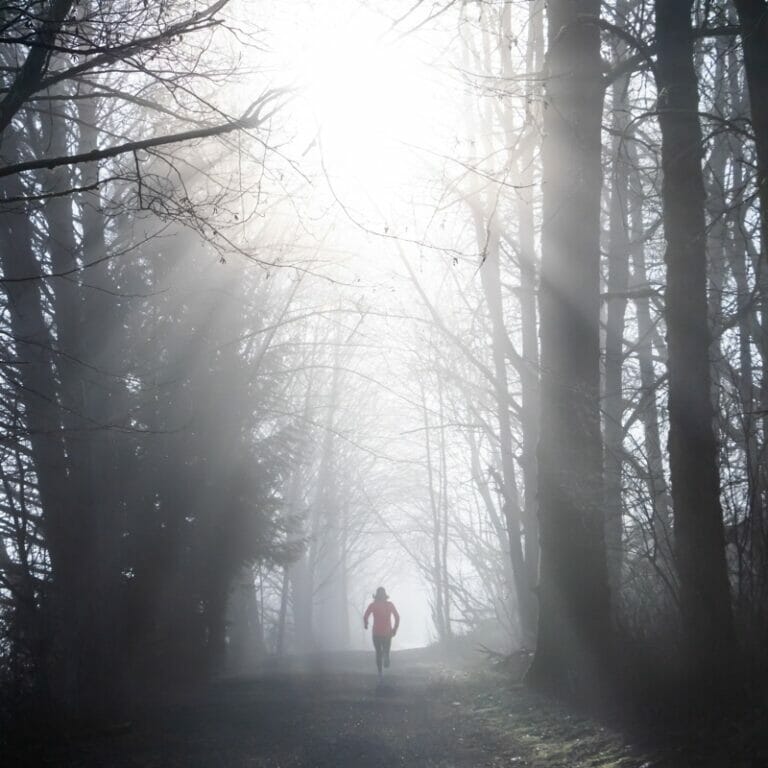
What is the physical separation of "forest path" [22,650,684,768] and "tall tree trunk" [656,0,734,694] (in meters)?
1.15

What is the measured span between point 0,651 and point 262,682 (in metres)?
5.77

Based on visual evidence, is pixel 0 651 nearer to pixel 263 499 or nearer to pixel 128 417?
pixel 128 417

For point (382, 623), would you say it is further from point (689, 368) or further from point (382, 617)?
point (689, 368)

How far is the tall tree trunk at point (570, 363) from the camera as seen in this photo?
9.44 m

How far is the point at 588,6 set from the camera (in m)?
10.0

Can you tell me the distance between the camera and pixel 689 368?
24.3 ft

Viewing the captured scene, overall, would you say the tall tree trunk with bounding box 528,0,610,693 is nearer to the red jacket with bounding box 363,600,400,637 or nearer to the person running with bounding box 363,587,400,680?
the person running with bounding box 363,587,400,680

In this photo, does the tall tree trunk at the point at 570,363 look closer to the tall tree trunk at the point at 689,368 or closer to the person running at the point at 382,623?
the tall tree trunk at the point at 689,368

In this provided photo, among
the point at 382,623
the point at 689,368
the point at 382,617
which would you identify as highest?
the point at 689,368

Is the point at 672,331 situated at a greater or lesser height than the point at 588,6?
lesser

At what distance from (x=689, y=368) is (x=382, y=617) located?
11690 mm

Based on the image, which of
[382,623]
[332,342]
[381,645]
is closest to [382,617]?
[382,623]

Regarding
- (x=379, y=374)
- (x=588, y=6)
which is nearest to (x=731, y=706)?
(x=588, y=6)

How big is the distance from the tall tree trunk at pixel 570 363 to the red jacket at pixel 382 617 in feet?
25.6
